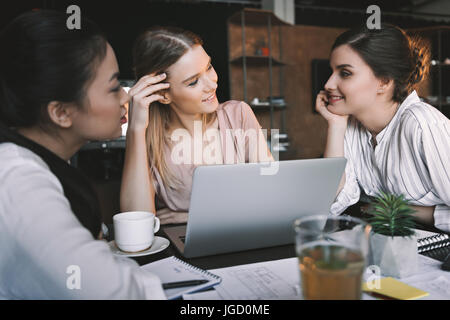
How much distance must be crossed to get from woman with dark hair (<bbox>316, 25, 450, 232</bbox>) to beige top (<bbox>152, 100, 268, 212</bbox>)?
349mm

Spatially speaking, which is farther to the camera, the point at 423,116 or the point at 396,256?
the point at 423,116

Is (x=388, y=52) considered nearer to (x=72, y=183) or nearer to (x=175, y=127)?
(x=175, y=127)

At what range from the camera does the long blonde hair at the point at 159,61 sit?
1410mm

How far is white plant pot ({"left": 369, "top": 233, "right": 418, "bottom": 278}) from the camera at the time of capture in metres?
0.66

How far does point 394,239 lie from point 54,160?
0.69 m

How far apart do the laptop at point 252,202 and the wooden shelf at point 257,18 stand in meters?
3.34

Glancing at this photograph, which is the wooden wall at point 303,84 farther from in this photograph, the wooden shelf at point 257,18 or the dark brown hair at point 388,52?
the dark brown hair at point 388,52

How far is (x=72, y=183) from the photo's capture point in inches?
28.6

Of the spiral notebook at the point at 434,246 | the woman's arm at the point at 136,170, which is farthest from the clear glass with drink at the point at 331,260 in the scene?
the woman's arm at the point at 136,170

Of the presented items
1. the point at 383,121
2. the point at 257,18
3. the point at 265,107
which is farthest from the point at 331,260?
the point at 257,18

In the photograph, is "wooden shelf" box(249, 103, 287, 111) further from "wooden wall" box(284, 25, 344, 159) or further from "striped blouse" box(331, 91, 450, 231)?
"striped blouse" box(331, 91, 450, 231)

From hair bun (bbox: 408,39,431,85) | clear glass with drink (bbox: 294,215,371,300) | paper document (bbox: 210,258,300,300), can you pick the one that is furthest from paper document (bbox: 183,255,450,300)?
hair bun (bbox: 408,39,431,85)
